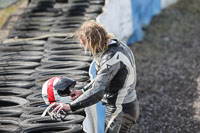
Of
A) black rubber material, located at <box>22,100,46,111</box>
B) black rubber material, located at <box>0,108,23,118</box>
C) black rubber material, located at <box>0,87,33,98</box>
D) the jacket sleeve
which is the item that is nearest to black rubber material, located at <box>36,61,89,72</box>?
black rubber material, located at <box>0,87,33,98</box>

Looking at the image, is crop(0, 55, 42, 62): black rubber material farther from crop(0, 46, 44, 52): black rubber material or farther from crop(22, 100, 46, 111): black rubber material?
crop(22, 100, 46, 111): black rubber material

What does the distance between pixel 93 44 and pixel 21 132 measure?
56.2 inches

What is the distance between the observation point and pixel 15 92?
19.3ft

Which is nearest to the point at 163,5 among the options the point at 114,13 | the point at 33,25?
the point at 114,13

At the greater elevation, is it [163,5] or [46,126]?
[46,126]

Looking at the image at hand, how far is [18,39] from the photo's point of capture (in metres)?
8.12

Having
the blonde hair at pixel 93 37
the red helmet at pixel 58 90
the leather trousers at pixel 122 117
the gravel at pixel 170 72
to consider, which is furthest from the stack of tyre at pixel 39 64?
the gravel at pixel 170 72

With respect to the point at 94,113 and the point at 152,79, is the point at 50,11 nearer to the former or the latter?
the point at 152,79

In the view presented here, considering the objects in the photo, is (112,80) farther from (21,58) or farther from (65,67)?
(21,58)

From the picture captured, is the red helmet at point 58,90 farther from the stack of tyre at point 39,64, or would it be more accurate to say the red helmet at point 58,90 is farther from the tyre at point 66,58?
the tyre at point 66,58

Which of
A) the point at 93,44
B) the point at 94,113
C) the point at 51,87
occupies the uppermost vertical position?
the point at 93,44

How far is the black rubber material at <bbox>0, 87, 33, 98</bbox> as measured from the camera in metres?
5.76

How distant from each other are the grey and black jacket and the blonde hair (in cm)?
10

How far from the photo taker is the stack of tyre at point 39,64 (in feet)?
16.2
